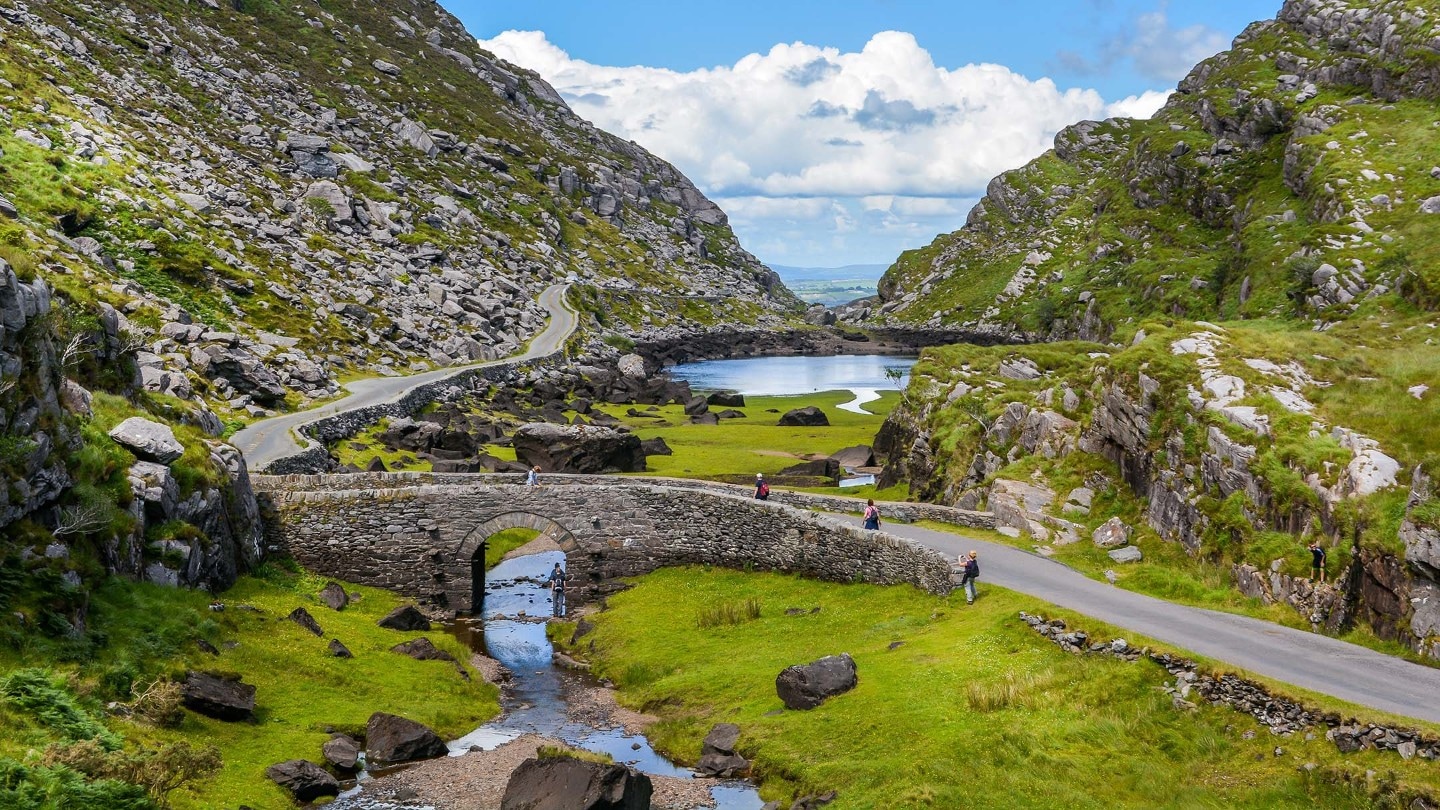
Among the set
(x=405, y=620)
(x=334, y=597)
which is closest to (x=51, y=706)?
(x=405, y=620)

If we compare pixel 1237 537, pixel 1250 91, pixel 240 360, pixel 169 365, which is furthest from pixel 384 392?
pixel 1250 91

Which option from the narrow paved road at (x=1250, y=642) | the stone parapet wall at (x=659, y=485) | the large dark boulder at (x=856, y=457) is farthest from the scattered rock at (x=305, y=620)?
the large dark boulder at (x=856, y=457)

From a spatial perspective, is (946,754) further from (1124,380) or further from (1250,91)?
(1250,91)

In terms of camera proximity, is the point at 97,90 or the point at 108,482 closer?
the point at 108,482

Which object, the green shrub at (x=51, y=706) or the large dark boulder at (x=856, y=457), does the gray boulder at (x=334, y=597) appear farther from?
the large dark boulder at (x=856, y=457)

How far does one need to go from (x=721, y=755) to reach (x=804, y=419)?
8376cm

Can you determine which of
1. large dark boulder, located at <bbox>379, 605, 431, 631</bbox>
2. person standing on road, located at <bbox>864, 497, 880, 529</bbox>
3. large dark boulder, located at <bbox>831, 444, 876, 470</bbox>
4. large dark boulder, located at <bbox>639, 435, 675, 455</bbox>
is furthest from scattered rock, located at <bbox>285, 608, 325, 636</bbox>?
large dark boulder, located at <bbox>831, 444, 876, 470</bbox>

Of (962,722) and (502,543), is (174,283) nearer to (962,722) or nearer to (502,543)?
(502,543)

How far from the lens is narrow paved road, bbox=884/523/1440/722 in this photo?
79.1 ft

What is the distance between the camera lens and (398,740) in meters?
31.0

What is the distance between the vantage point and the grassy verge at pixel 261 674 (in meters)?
25.8

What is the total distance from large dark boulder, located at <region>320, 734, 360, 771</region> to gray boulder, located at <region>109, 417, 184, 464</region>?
1493 centimetres

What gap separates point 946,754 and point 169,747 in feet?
61.7

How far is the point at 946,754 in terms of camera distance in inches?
1033
